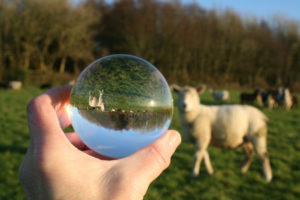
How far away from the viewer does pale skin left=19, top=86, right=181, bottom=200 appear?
1.08 meters

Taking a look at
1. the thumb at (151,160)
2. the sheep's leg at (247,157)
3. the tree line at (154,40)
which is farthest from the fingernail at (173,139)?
the tree line at (154,40)

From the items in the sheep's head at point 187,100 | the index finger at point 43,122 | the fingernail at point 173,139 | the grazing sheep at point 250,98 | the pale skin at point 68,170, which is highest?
Answer: the index finger at point 43,122

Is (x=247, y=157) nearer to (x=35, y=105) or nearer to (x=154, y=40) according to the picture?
(x=35, y=105)

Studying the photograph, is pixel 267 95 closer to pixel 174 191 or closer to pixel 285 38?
pixel 174 191

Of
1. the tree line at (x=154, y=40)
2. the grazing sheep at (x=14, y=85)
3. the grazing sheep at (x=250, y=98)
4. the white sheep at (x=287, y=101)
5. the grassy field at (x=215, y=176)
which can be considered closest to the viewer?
the grassy field at (x=215, y=176)

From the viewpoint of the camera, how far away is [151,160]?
1.21 metres

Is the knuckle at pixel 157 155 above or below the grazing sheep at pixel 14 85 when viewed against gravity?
above

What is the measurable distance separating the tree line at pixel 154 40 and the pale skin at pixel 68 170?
74.1 ft

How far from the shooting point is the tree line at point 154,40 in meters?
23.0

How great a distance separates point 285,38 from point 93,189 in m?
44.6

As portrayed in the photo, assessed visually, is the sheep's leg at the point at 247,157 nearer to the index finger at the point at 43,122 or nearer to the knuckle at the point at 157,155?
the knuckle at the point at 157,155

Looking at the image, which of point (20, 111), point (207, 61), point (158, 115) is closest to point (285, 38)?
point (207, 61)

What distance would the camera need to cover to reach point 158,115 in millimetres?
1338

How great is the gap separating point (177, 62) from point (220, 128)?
2669 centimetres
